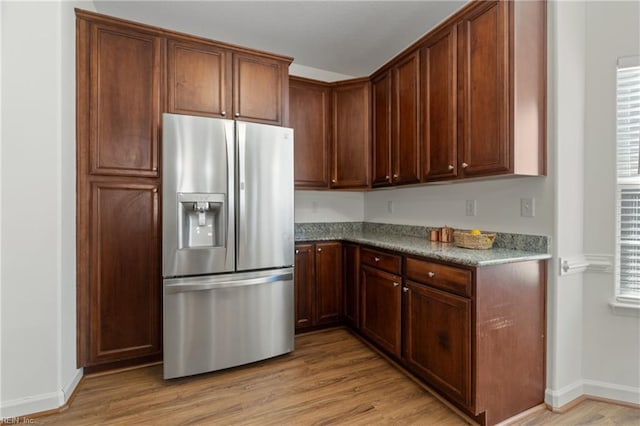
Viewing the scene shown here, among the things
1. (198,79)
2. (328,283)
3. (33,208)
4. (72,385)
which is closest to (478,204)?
(328,283)

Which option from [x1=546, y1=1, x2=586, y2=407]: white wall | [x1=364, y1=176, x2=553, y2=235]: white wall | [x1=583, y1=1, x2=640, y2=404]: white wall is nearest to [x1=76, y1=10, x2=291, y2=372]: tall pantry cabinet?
[x1=364, y1=176, x2=553, y2=235]: white wall

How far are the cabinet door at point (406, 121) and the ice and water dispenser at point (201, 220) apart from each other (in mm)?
1559

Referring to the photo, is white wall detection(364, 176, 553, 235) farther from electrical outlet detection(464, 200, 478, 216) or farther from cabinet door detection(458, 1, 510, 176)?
cabinet door detection(458, 1, 510, 176)

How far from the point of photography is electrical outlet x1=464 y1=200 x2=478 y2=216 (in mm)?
2402

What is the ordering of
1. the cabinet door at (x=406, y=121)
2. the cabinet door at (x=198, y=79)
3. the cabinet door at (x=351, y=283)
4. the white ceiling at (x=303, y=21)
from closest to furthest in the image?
the white ceiling at (x=303, y=21), the cabinet door at (x=198, y=79), the cabinet door at (x=406, y=121), the cabinet door at (x=351, y=283)

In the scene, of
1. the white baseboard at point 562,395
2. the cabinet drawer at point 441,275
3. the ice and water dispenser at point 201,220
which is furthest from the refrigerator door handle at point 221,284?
the white baseboard at point 562,395

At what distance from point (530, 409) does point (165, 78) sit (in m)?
3.38

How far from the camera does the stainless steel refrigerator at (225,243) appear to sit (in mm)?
2111

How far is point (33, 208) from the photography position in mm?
1809

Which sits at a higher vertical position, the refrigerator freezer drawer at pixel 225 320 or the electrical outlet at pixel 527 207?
the electrical outlet at pixel 527 207

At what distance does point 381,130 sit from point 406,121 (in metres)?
0.38

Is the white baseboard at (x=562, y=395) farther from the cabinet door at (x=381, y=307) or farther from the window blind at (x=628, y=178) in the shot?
the cabinet door at (x=381, y=307)

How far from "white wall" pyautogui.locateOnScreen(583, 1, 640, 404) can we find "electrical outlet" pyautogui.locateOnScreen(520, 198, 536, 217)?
366 mm

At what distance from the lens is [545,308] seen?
6.26 ft
